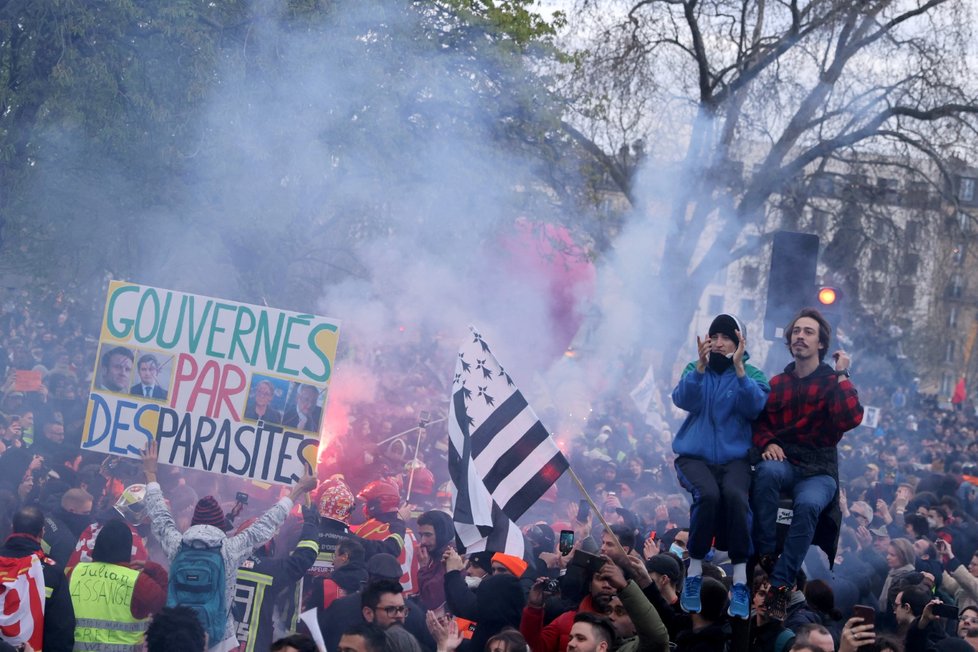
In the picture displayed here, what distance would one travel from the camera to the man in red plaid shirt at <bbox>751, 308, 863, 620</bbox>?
16.6 ft

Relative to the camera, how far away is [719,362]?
5.23 meters

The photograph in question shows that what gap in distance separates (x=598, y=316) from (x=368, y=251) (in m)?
8.36

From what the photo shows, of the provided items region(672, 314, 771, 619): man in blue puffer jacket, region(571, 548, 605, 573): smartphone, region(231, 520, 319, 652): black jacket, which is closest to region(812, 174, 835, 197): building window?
region(231, 520, 319, 652): black jacket

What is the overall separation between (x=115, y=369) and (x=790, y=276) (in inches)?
184

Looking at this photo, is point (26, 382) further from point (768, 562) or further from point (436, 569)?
point (768, 562)

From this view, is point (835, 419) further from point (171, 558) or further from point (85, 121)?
point (85, 121)

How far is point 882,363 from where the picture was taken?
30703mm

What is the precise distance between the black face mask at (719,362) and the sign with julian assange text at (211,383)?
293 centimetres

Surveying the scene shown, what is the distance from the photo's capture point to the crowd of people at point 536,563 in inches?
200

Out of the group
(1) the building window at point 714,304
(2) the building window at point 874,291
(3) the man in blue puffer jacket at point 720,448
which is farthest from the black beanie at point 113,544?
(1) the building window at point 714,304

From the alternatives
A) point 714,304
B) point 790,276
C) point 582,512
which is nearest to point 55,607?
point 582,512

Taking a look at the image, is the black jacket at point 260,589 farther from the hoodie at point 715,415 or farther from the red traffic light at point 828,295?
the red traffic light at point 828,295

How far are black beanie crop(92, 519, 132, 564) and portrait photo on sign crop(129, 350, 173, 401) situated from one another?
1759 millimetres

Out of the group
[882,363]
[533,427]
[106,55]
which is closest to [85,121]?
[106,55]
